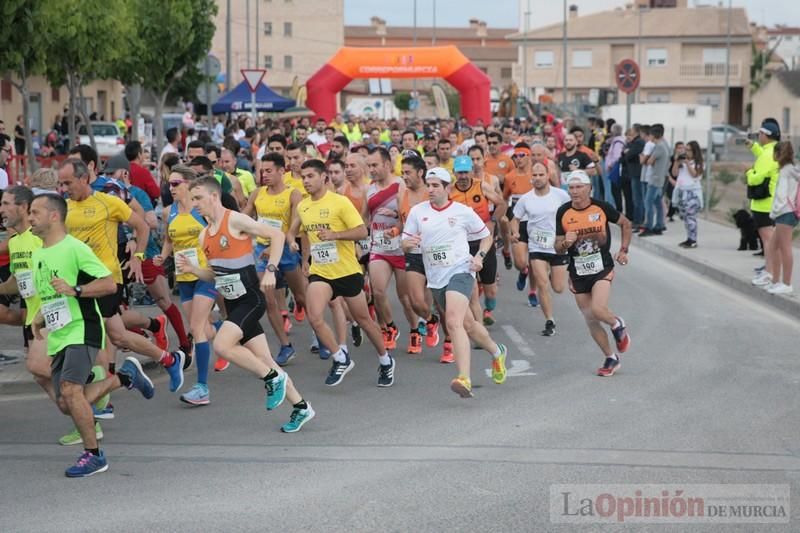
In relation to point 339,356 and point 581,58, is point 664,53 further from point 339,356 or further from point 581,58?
point 339,356

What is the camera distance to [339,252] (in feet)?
35.1

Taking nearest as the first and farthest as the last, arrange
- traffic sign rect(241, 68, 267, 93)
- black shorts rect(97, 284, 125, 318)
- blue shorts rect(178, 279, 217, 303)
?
black shorts rect(97, 284, 125, 318), blue shorts rect(178, 279, 217, 303), traffic sign rect(241, 68, 267, 93)

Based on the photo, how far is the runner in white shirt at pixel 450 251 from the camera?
10086 millimetres

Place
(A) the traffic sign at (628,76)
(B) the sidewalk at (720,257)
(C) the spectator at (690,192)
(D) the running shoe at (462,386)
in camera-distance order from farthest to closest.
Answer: (A) the traffic sign at (628,76) → (C) the spectator at (690,192) → (B) the sidewalk at (720,257) → (D) the running shoe at (462,386)

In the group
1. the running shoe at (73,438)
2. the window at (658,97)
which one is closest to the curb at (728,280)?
the running shoe at (73,438)

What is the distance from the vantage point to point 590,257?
10945mm

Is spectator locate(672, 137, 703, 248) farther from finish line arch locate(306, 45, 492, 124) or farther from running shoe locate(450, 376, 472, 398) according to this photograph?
finish line arch locate(306, 45, 492, 124)

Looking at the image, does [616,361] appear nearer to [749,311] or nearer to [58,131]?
[749,311]

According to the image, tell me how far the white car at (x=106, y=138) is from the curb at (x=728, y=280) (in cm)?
2796

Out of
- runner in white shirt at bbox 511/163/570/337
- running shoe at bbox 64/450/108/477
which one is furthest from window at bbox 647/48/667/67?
running shoe at bbox 64/450/108/477

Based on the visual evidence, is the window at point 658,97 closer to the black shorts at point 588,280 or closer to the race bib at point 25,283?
the black shorts at point 588,280

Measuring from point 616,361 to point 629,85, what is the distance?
15.1 metres

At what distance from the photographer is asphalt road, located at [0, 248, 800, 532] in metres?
6.83

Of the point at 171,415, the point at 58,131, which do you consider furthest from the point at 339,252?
the point at 58,131
